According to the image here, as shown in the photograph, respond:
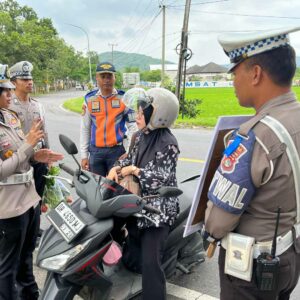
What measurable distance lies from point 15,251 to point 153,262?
93 cm

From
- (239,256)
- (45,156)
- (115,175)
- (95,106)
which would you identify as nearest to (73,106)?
(95,106)

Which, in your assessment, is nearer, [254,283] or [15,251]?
[254,283]

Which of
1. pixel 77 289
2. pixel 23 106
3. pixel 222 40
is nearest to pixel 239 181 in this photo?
pixel 222 40

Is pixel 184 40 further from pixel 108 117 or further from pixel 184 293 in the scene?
pixel 184 293

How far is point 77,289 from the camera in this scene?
2152 mm

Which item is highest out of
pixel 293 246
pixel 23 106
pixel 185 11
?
pixel 185 11

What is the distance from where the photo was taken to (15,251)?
2369 millimetres

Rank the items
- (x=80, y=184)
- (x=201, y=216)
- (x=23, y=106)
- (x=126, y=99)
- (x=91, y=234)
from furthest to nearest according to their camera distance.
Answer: (x=23, y=106)
(x=126, y=99)
(x=80, y=184)
(x=91, y=234)
(x=201, y=216)

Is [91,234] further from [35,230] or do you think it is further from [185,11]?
[185,11]

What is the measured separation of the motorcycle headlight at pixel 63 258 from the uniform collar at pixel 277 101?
3.88 ft

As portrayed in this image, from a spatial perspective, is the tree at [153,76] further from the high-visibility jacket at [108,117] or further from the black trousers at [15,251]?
the black trousers at [15,251]

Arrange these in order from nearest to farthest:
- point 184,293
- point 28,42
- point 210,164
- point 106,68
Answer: point 210,164
point 184,293
point 106,68
point 28,42

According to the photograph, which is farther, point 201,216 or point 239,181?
point 201,216

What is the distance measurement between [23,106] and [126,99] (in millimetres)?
1532
